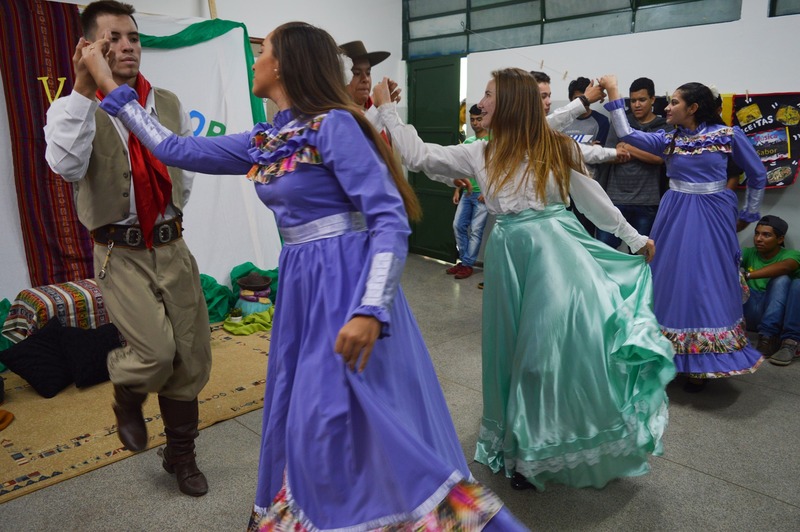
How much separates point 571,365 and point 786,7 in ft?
11.5

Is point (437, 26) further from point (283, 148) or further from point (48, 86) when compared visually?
point (283, 148)

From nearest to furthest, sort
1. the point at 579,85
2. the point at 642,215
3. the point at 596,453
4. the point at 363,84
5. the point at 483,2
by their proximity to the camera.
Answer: the point at 596,453 < the point at 363,84 < the point at 642,215 < the point at 579,85 < the point at 483,2

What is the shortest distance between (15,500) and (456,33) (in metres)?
5.57

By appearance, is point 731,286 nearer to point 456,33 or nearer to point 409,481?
point 409,481

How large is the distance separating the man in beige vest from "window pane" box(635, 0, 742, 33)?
405cm

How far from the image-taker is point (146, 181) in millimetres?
2166

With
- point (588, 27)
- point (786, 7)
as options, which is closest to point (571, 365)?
point (786, 7)

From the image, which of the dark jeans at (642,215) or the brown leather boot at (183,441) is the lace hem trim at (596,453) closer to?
the brown leather boot at (183,441)

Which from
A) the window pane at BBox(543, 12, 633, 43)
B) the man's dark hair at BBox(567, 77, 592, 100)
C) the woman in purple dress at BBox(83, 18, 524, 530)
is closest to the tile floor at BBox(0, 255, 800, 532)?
the woman in purple dress at BBox(83, 18, 524, 530)

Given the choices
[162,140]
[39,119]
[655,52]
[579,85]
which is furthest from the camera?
[579,85]

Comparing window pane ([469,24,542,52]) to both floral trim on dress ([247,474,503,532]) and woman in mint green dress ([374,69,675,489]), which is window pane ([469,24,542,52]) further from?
floral trim on dress ([247,474,503,532])

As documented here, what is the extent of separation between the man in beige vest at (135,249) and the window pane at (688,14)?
4.05 metres

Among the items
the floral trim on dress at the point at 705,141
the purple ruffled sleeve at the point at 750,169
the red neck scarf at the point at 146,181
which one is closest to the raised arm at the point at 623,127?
the floral trim on dress at the point at 705,141

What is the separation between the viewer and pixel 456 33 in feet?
21.1
